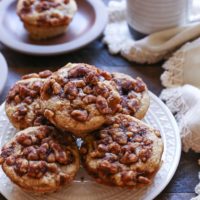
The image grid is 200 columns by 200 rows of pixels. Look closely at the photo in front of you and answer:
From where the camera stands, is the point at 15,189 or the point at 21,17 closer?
the point at 15,189

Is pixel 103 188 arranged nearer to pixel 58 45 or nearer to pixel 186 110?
pixel 186 110

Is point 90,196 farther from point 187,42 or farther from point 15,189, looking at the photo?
point 187,42

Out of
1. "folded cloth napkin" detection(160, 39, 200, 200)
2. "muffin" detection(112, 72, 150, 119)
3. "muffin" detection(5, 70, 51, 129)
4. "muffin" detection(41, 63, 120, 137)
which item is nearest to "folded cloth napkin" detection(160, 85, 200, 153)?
"folded cloth napkin" detection(160, 39, 200, 200)

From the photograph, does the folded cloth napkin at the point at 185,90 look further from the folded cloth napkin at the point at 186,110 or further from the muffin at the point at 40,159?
the muffin at the point at 40,159

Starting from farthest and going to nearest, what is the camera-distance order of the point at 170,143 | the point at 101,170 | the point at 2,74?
the point at 2,74
the point at 170,143
the point at 101,170

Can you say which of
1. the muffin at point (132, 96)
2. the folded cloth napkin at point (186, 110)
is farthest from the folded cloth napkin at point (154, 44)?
the muffin at point (132, 96)

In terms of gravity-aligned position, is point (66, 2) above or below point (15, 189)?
above

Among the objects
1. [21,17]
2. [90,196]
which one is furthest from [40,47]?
[90,196]

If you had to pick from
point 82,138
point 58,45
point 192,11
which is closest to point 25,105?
point 82,138
